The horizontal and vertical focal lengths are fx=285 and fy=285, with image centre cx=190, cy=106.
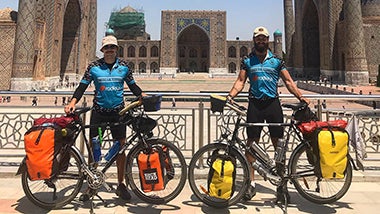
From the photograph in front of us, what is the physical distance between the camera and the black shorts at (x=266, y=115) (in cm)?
266

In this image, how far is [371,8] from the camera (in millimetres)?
24672

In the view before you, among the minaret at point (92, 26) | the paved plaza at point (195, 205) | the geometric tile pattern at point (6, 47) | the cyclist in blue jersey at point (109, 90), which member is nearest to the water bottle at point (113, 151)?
the cyclist in blue jersey at point (109, 90)

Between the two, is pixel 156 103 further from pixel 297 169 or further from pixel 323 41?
pixel 323 41

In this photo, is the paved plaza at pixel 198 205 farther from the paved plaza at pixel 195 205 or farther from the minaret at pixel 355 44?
the minaret at pixel 355 44

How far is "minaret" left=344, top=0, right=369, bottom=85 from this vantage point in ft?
68.3

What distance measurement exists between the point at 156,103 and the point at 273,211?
4.60ft

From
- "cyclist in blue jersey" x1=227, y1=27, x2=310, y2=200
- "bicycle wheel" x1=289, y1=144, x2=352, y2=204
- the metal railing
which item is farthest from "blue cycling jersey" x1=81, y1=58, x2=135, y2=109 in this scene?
"bicycle wheel" x1=289, y1=144, x2=352, y2=204

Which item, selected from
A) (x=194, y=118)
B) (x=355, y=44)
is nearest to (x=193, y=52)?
(x=355, y=44)

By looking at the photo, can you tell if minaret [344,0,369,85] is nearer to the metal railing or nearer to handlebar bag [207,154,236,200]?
the metal railing

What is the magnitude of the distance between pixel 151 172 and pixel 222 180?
1.96ft

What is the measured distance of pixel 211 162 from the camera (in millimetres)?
2422

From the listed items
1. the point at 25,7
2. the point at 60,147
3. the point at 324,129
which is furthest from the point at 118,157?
the point at 25,7

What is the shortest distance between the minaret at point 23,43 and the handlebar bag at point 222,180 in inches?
699

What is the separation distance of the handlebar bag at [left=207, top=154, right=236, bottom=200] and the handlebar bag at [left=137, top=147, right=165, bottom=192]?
16.9 inches
